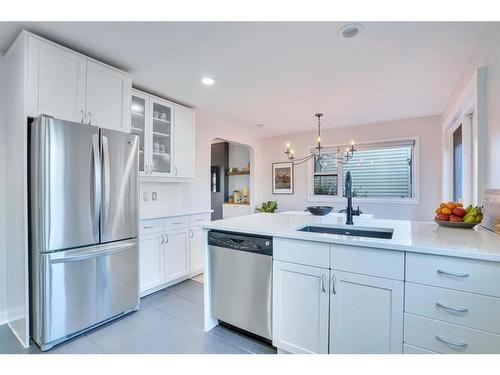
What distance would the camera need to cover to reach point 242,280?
1.91 m

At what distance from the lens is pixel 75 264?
1990 millimetres

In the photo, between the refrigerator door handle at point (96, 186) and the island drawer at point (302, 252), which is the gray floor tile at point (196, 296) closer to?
the refrigerator door handle at point (96, 186)

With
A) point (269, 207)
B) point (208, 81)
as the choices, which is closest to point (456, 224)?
point (208, 81)

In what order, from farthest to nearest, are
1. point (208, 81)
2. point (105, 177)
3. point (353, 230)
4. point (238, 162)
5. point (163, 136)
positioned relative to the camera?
point (238, 162)
point (163, 136)
point (208, 81)
point (105, 177)
point (353, 230)

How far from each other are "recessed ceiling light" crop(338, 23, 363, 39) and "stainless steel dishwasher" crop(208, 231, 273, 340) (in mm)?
1607

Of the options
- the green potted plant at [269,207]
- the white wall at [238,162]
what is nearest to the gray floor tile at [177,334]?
the green potted plant at [269,207]

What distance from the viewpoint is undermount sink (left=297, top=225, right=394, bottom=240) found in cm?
183

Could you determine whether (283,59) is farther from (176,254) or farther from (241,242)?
(176,254)

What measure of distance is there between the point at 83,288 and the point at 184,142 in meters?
2.06

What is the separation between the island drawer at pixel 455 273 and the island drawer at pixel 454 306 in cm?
3

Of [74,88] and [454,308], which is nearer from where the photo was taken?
[454,308]
